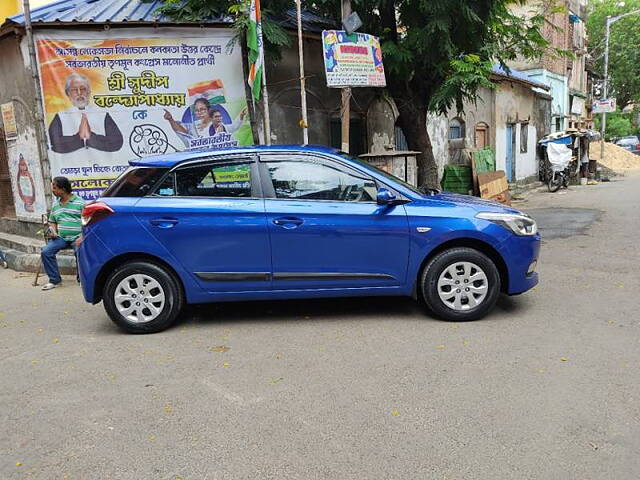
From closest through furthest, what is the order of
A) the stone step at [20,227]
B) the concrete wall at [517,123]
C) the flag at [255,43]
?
the flag at [255,43] → the stone step at [20,227] → the concrete wall at [517,123]

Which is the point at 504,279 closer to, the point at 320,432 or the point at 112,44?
the point at 320,432

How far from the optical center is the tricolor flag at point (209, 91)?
902 cm

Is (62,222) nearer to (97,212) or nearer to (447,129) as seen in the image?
(97,212)

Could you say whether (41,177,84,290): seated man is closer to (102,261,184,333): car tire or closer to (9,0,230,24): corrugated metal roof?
(102,261,184,333): car tire

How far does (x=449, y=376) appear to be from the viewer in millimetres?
3881

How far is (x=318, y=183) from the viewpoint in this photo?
5.11 metres

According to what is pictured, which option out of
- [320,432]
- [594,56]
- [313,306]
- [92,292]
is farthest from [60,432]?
[594,56]

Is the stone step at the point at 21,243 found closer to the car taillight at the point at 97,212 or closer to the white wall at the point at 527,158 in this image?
the car taillight at the point at 97,212

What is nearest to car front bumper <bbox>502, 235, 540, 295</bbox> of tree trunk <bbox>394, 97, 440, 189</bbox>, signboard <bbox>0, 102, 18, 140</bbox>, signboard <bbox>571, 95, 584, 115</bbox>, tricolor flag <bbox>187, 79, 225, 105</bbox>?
tree trunk <bbox>394, 97, 440, 189</bbox>

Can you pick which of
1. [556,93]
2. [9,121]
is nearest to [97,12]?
[9,121]

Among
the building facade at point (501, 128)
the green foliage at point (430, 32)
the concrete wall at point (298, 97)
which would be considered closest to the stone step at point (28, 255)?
the concrete wall at point (298, 97)

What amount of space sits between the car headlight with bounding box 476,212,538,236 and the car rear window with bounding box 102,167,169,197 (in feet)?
10.1

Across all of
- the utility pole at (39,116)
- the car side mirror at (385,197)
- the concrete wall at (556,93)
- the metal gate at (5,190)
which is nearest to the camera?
the car side mirror at (385,197)

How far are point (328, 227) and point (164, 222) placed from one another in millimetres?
1524
